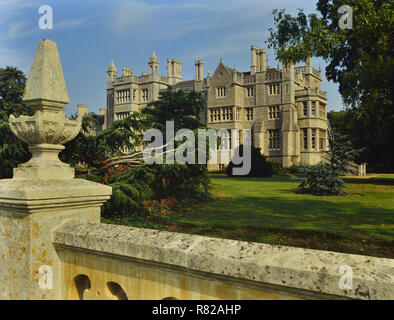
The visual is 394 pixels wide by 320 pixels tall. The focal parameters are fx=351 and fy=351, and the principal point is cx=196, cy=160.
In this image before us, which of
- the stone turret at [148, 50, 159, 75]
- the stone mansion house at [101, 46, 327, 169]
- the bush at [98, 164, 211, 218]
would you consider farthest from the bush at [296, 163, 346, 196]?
the stone turret at [148, 50, 159, 75]

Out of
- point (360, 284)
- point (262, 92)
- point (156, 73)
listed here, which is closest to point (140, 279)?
point (360, 284)

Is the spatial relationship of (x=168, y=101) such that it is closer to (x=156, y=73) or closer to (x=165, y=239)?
(x=156, y=73)

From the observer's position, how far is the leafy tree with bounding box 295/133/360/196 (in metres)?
17.2

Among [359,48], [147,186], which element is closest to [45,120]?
[147,186]

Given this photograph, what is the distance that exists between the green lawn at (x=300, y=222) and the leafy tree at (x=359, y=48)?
5.74 metres

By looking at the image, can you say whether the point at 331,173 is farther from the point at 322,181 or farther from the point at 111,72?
the point at 111,72

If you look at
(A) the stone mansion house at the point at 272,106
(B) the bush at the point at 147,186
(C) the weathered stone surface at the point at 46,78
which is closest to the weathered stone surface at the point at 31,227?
(C) the weathered stone surface at the point at 46,78

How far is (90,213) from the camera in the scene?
2.74m

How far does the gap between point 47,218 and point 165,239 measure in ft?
3.20

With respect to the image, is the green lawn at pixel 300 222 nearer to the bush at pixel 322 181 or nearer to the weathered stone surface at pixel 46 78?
the bush at pixel 322 181

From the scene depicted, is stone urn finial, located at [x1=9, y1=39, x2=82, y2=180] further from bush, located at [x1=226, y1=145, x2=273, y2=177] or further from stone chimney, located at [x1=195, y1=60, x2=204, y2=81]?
stone chimney, located at [x1=195, y1=60, x2=204, y2=81]

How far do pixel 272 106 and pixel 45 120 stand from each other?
4015 cm

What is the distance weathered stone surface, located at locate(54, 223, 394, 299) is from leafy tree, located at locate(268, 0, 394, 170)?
41.4ft

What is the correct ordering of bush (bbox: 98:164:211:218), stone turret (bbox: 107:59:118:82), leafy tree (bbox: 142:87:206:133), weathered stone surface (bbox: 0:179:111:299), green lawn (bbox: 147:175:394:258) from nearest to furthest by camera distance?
weathered stone surface (bbox: 0:179:111:299) → bush (bbox: 98:164:211:218) → green lawn (bbox: 147:175:394:258) → leafy tree (bbox: 142:87:206:133) → stone turret (bbox: 107:59:118:82)
